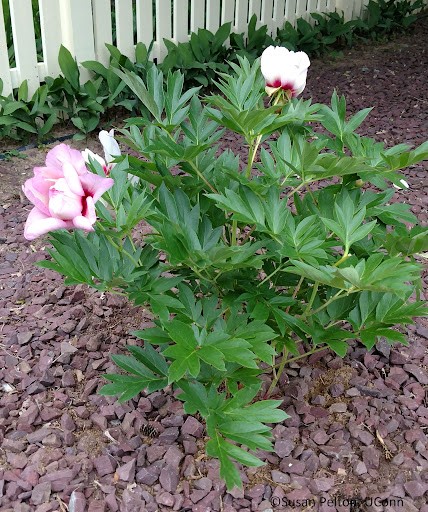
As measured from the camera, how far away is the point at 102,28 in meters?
4.33

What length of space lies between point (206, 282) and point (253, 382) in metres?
0.30

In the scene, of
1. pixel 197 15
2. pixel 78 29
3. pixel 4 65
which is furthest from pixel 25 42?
pixel 197 15

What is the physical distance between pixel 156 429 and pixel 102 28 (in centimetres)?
314

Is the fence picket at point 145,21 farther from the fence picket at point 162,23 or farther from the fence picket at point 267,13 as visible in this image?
the fence picket at point 267,13

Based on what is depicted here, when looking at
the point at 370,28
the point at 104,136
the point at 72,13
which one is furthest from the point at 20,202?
the point at 370,28

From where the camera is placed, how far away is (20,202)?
11.3 ft

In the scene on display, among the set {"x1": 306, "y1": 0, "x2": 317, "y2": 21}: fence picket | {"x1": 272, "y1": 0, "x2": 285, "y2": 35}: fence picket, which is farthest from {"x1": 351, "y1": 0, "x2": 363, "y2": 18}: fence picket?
{"x1": 272, "y1": 0, "x2": 285, "y2": 35}: fence picket

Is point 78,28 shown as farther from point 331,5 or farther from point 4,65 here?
point 331,5

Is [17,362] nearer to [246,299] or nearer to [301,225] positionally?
[246,299]

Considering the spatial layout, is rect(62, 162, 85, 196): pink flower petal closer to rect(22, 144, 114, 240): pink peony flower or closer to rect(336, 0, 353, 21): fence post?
rect(22, 144, 114, 240): pink peony flower

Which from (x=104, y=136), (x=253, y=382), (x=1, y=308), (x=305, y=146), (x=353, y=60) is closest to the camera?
(x=305, y=146)

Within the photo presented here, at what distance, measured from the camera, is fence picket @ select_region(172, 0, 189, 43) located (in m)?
4.80

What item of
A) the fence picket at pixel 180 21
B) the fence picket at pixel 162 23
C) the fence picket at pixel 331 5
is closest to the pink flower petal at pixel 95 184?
the fence picket at pixel 162 23

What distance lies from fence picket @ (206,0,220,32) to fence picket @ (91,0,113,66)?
3.27 feet
